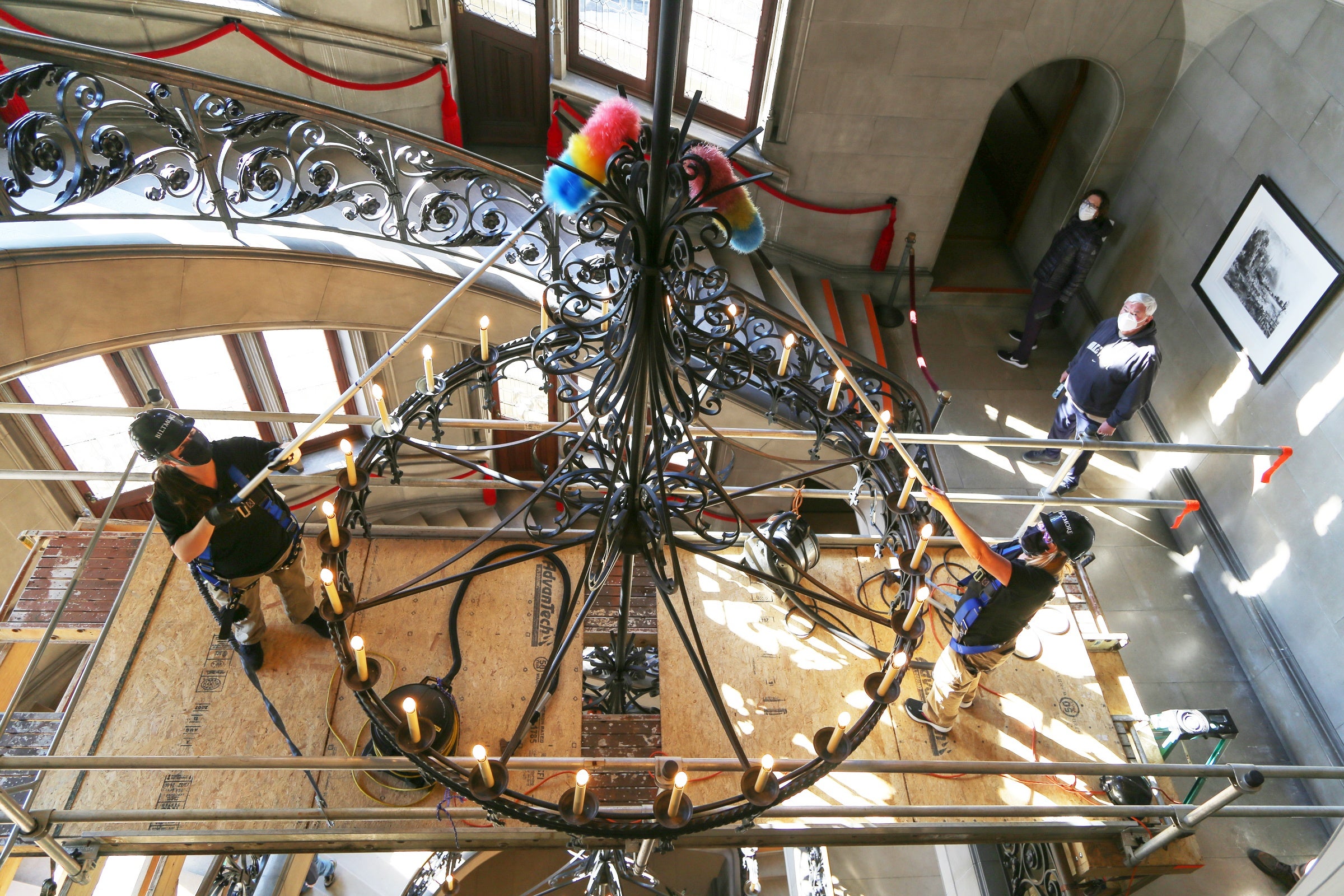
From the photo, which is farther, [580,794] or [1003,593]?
[1003,593]

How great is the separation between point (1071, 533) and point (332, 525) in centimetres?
280

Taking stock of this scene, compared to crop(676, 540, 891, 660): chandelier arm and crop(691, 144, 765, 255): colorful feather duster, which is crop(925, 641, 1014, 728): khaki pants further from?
crop(691, 144, 765, 255): colorful feather duster

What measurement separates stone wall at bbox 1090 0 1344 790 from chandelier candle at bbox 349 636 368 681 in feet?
21.0

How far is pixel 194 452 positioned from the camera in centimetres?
358

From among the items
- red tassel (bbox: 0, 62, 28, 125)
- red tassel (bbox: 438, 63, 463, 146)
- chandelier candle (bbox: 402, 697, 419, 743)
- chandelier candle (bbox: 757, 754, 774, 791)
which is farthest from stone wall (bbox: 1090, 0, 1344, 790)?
red tassel (bbox: 0, 62, 28, 125)

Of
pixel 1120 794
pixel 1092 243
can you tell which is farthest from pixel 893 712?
pixel 1092 243

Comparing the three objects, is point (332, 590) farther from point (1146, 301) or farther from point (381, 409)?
point (1146, 301)

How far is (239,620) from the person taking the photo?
12.8 ft

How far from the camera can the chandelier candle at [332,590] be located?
2.30 metres

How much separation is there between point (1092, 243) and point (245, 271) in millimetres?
6993

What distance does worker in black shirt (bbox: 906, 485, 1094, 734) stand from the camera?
3609mm

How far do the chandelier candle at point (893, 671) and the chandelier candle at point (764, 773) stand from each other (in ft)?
1.14

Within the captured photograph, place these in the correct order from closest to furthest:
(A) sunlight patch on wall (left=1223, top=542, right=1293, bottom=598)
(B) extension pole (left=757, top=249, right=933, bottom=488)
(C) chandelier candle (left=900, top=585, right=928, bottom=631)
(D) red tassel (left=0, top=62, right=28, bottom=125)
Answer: (B) extension pole (left=757, top=249, right=933, bottom=488) → (C) chandelier candle (left=900, top=585, right=928, bottom=631) → (D) red tassel (left=0, top=62, right=28, bottom=125) → (A) sunlight patch on wall (left=1223, top=542, right=1293, bottom=598)

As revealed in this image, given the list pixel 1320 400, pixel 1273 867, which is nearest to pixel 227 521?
pixel 1273 867
